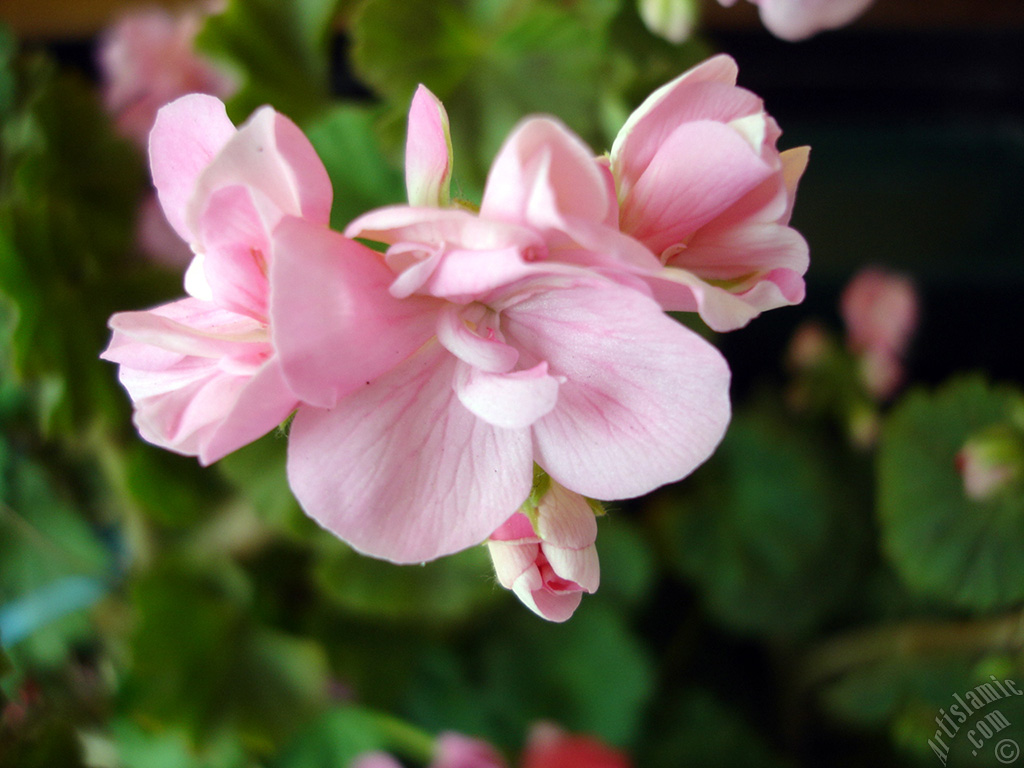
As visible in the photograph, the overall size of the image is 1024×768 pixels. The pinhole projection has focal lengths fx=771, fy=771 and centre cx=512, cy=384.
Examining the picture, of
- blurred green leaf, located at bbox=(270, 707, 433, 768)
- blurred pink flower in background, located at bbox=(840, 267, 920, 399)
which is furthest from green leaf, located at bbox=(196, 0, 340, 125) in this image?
blurred pink flower in background, located at bbox=(840, 267, 920, 399)

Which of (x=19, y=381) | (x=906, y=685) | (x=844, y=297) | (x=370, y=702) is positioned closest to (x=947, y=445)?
(x=906, y=685)

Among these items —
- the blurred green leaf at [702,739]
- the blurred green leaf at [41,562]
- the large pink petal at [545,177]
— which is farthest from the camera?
the blurred green leaf at [702,739]

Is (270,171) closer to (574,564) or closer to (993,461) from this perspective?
(574,564)

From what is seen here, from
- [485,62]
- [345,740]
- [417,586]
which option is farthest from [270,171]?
[345,740]

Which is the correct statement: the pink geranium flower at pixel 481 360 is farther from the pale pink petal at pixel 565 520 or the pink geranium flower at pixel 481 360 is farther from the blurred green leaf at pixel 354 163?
the blurred green leaf at pixel 354 163

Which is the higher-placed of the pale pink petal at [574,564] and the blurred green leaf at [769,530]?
the pale pink petal at [574,564]

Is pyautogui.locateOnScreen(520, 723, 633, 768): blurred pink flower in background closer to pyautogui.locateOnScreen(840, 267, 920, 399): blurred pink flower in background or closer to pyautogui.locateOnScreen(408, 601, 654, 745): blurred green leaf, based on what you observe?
pyautogui.locateOnScreen(408, 601, 654, 745): blurred green leaf

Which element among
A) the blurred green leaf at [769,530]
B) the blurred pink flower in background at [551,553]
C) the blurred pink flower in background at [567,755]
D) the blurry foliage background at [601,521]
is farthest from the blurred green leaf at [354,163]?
the blurred green leaf at [769,530]
